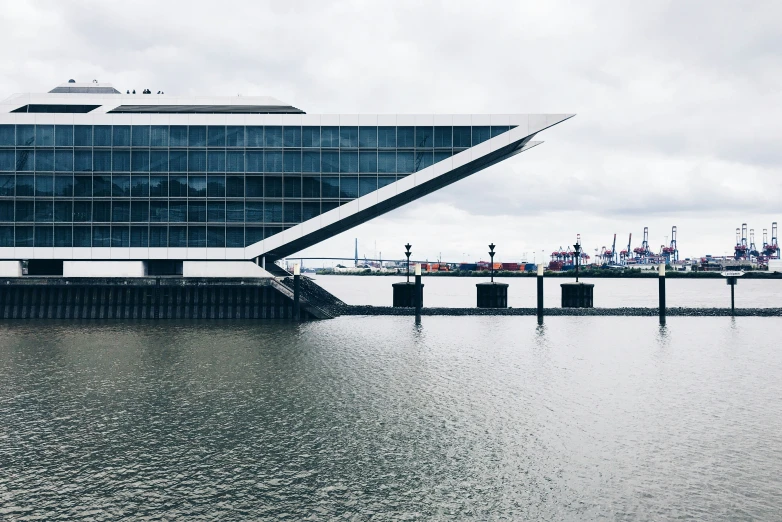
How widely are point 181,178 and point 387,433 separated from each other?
147 ft

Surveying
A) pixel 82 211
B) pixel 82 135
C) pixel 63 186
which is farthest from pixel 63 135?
pixel 82 211

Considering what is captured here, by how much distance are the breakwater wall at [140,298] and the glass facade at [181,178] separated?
169 inches

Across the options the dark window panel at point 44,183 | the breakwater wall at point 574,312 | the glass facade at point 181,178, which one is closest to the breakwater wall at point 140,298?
the glass facade at point 181,178

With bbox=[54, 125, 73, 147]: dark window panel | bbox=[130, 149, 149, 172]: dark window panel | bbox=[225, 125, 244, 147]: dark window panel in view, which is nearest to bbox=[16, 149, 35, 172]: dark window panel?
bbox=[54, 125, 73, 147]: dark window panel

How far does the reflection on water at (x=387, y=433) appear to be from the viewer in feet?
44.2

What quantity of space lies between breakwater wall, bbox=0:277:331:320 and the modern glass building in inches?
132

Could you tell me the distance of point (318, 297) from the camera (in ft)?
202

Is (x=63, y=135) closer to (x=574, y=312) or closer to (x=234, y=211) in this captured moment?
(x=234, y=211)

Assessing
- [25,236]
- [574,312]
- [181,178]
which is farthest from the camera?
[574,312]

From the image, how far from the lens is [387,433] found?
18.4 meters

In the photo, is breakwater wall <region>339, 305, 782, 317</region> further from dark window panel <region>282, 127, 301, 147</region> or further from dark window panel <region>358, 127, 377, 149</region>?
dark window panel <region>282, 127, 301, 147</region>

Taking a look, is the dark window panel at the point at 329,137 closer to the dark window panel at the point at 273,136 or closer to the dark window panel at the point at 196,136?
the dark window panel at the point at 273,136

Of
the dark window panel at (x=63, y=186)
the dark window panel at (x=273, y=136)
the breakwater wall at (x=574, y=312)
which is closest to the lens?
the dark window panel at (x=63, y=186)

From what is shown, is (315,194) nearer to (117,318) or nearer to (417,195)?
(417,195)
